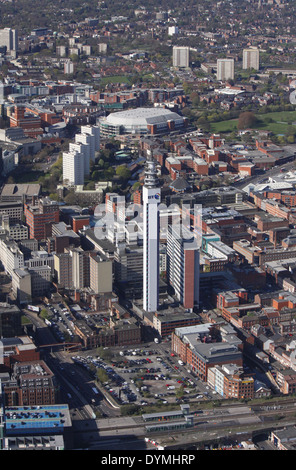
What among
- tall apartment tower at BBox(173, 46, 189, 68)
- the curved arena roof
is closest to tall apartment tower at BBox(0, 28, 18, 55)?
tall apartment tower at BBox(173, 46, 189, 68)

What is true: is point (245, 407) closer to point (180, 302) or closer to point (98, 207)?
point (180, 302)

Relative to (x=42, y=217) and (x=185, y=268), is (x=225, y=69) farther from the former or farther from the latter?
(x=185, y=268)

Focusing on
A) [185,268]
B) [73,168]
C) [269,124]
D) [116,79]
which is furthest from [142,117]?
[185,268]

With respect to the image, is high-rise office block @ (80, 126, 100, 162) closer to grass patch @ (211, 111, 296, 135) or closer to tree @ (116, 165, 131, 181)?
tree @ (116, 165, 131, 181)

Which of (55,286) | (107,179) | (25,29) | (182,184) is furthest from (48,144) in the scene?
(25,29)

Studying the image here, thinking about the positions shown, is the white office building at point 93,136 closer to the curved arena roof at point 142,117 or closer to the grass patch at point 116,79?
the curved arena roof at point 142,117

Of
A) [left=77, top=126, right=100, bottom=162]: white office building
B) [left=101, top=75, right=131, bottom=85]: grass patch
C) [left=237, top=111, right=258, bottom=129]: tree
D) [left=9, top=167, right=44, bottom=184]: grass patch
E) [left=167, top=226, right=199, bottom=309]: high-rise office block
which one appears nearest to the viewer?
[left=167, top=226, right=199, bottom=309]: high-rise office block
